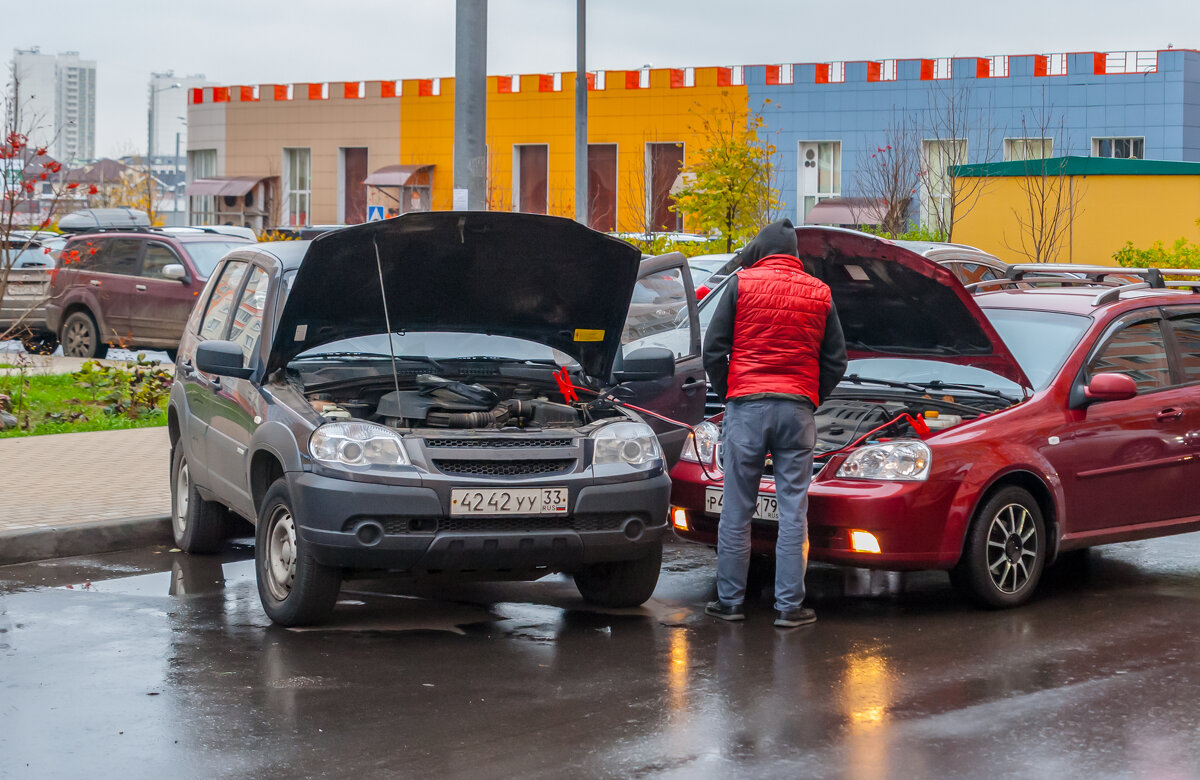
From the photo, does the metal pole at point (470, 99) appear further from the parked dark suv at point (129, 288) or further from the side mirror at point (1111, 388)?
the parked dark suv at point (129, 288)

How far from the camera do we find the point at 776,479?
22.8 feet

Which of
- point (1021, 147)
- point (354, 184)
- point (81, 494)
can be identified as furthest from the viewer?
point (354, 184)

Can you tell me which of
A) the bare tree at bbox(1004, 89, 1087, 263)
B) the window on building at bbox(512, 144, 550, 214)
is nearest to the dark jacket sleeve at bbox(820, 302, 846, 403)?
the bare tree at bbox(1004, 89, 1087, 263)

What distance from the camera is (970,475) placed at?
277 inches

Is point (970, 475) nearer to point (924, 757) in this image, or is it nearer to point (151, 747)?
point (924, 757)

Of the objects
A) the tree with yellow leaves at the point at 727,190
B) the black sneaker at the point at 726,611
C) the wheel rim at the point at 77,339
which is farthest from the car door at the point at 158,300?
the black sneaker at the point at 726,611

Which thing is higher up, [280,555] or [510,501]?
[510,501]

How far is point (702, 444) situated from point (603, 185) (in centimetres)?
4315

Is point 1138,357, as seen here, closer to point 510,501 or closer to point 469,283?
point 469,283

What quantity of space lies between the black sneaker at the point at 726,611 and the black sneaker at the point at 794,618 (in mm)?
179

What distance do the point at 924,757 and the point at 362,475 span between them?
262 cm

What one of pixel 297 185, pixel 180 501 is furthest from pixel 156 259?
pixel 297 185

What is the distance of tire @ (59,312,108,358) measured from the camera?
20.5 m

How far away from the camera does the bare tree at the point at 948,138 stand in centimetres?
3158
